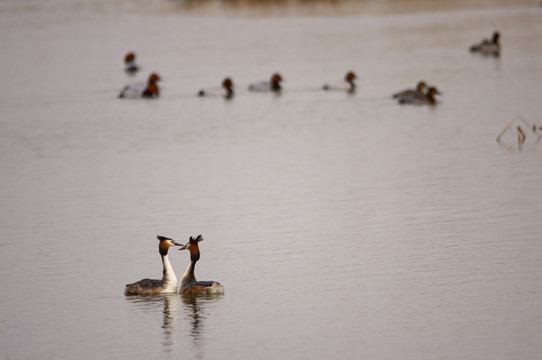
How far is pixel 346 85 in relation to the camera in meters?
33.8

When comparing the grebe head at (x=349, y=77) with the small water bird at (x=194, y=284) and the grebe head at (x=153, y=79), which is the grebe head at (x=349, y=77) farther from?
the small water bird at (x=194, y=284)

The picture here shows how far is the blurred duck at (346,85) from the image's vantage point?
1324 inches

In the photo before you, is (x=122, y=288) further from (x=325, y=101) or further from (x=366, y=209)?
(x=325, y=101)

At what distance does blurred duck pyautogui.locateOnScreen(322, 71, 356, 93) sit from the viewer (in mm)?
33625

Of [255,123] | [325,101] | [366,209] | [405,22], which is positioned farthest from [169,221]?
[405,22]

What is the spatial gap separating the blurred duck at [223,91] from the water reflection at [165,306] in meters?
20.7

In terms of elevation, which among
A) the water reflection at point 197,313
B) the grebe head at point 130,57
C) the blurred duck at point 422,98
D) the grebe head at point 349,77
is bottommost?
the water reflection at point 197,313

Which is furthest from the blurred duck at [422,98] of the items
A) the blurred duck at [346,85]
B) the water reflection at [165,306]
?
the water reflection at [165,306]

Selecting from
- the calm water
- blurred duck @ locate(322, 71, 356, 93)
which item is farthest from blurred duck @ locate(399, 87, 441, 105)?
blurred duck @ locate(322, 71, 356, 93)

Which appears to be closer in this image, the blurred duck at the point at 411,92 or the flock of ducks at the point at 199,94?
the flock of ducks at the point at 199,94

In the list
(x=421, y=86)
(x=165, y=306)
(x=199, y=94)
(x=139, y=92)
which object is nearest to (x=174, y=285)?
(x=165, y=306)

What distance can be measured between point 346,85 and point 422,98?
14.2 feet

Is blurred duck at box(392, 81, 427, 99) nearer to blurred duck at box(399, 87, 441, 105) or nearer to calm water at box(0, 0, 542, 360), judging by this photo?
blurred duck at box(399, 87, 441, 105)

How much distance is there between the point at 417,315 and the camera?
39.0ft
